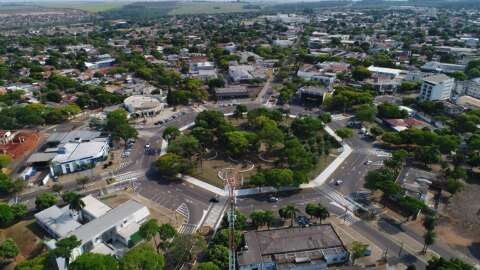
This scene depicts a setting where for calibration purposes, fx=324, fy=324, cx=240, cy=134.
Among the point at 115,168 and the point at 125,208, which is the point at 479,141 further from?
the point at 115,168

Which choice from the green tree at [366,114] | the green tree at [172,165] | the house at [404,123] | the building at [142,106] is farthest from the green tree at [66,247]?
the house at [404,123]

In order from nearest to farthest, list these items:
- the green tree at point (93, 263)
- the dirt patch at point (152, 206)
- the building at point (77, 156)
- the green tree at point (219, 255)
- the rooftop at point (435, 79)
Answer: the green tree at point (93, 263) < the green tree at point (219, 255) < the dirt patch at point (152, 206) < the building at point (77, 156) < the rooftop at point (435, 79)

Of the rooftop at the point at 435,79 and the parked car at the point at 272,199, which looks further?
the rooftop at the point at 435,79

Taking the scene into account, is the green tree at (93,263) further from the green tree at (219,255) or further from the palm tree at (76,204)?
the palm tree at (76,204)

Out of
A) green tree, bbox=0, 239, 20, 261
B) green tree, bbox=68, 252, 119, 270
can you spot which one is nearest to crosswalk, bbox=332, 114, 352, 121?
green tree, bbox=68, 252, 119, 270

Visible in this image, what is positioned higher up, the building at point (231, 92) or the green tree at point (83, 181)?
the building at point (231, 92)

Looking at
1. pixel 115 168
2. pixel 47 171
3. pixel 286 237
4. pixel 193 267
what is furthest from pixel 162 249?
pixel 47 171

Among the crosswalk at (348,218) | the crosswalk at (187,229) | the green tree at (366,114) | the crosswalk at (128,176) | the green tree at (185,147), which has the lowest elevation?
the crosswalk at (187,229)
